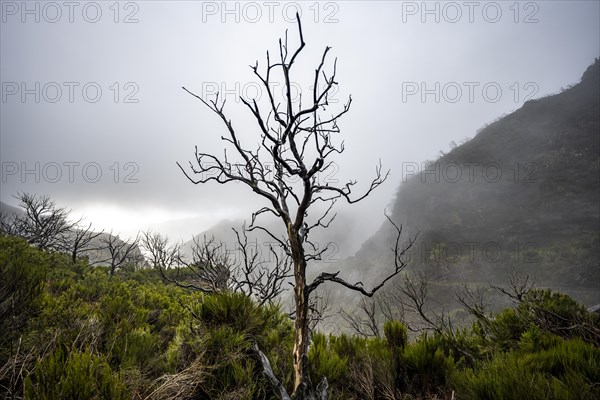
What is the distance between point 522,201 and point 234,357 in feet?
184

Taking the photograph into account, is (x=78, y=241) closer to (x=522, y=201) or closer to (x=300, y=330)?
(x=300, y=330)

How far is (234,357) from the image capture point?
10.5 feet

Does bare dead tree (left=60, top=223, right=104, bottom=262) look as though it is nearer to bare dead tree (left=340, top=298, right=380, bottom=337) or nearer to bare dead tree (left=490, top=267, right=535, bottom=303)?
bare dead tree (left=340, top=298, right=380, bottom=337)

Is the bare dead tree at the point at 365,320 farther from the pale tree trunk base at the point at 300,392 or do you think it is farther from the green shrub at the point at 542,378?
the green shrub at the point at 542,378

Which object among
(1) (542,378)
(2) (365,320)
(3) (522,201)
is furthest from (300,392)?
(3) (522,201)

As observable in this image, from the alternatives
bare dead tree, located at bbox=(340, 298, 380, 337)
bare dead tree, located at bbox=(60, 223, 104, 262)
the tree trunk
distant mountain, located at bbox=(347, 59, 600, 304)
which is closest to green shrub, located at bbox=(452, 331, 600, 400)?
the tree trunk

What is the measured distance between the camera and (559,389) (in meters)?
2.21

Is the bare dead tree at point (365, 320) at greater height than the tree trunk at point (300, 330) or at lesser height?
lesser

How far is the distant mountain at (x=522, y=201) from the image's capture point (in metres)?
34.4

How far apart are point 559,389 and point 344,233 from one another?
396ft

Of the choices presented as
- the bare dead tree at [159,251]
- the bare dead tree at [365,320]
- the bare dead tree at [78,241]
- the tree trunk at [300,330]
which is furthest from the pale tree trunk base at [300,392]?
the bare dead tree at [159,251]

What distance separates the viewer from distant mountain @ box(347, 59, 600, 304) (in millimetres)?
34406

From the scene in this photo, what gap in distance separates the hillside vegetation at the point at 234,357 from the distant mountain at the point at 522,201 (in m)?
36.1

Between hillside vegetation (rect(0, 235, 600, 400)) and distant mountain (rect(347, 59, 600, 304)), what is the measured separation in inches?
1422
